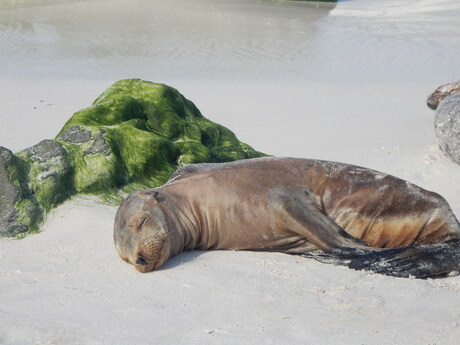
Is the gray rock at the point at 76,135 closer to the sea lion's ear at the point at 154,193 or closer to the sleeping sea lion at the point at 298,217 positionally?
the sleeping sea lion at the point at 298,217

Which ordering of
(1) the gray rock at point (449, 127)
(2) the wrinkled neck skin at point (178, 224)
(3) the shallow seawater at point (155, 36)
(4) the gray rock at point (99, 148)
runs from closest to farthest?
(2) the wrinkled neck skin at point (178, 224), (4) the gray rock at point (99, 148), (1) the gray rock at point (449, 127), (3) the shallow seawater at point (155, 36)

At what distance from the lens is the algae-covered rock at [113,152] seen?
5.86 m

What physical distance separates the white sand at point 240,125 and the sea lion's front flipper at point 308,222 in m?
0.18

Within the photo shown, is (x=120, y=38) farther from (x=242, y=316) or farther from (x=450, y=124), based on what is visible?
(x=242, y=316)

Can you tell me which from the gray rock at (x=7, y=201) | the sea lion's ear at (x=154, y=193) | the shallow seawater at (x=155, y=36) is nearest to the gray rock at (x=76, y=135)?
the gray rock at (x=7, y=201)

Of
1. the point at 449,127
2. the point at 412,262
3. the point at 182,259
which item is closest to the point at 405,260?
the point at 412,262

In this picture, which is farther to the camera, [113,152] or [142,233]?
[113,152]

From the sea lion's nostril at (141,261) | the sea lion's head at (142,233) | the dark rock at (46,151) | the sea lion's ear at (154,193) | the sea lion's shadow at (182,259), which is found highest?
the sea lion's ear at (154,193)

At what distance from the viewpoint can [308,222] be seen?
5.25 meters

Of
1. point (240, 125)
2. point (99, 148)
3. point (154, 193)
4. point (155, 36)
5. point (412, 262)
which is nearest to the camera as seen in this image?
point (412, 262)

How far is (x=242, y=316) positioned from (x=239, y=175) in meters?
1.48

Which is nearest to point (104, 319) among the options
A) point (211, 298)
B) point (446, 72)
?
point (211, 298)

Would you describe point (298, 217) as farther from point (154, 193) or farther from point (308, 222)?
point (154, 193)

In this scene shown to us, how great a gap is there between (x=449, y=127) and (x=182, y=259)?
13.4 feet
